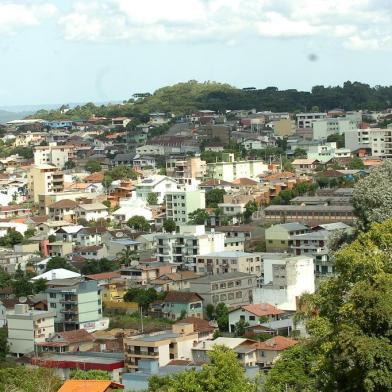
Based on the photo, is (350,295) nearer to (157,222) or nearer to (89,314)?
(89,314)

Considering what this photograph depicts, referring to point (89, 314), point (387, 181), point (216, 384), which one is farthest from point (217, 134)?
point (216, 384)

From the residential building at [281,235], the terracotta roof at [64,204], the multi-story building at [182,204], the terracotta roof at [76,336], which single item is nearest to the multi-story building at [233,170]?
the terracotta roof at [64,204]

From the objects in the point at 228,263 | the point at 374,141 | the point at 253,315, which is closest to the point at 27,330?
the point at 253,315

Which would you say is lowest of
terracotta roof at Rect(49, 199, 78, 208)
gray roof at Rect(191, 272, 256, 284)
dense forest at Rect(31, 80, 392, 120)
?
gray roof at Rect(191, 272, 256, 284)

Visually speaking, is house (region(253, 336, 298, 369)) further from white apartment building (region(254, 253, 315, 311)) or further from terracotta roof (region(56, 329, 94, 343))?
white apartment building (region(254, 253, 315, 311))

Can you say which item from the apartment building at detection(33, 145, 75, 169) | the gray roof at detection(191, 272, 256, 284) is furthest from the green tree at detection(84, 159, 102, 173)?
the gray roof at detection(191, 272, 256, 284)

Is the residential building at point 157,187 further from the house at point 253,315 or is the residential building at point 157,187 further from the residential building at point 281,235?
the house at point 253,315
